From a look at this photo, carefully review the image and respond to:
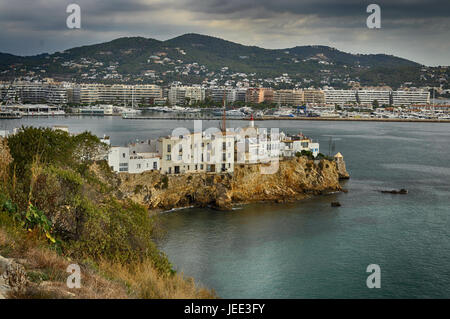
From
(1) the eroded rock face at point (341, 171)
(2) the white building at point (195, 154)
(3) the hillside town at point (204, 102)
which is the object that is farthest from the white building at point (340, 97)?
(2) the white building at point (195, 154)

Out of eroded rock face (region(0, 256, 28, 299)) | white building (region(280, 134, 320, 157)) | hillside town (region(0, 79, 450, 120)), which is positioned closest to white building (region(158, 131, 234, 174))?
white building (region(280, 134, 320, 157))

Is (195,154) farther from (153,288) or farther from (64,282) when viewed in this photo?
(64,282)

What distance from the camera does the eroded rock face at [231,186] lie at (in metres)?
13.1

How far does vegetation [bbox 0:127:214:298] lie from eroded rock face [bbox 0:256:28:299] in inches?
3.5

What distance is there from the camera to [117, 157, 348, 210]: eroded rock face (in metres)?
13.1

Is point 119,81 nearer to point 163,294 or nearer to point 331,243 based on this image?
point 331,243

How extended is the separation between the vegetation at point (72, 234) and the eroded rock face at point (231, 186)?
12.5 feet

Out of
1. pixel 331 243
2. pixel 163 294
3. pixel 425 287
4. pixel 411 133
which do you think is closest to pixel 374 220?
pixel 331 243

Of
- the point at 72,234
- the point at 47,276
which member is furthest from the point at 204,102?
the point at 47,276

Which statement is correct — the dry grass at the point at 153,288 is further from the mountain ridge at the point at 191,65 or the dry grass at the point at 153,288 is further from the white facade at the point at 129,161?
the mountain ridge at the point at 191,65

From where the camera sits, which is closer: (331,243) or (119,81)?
(331,243)

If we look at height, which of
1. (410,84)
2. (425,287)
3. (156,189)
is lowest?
(425,287)

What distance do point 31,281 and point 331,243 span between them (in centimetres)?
830
